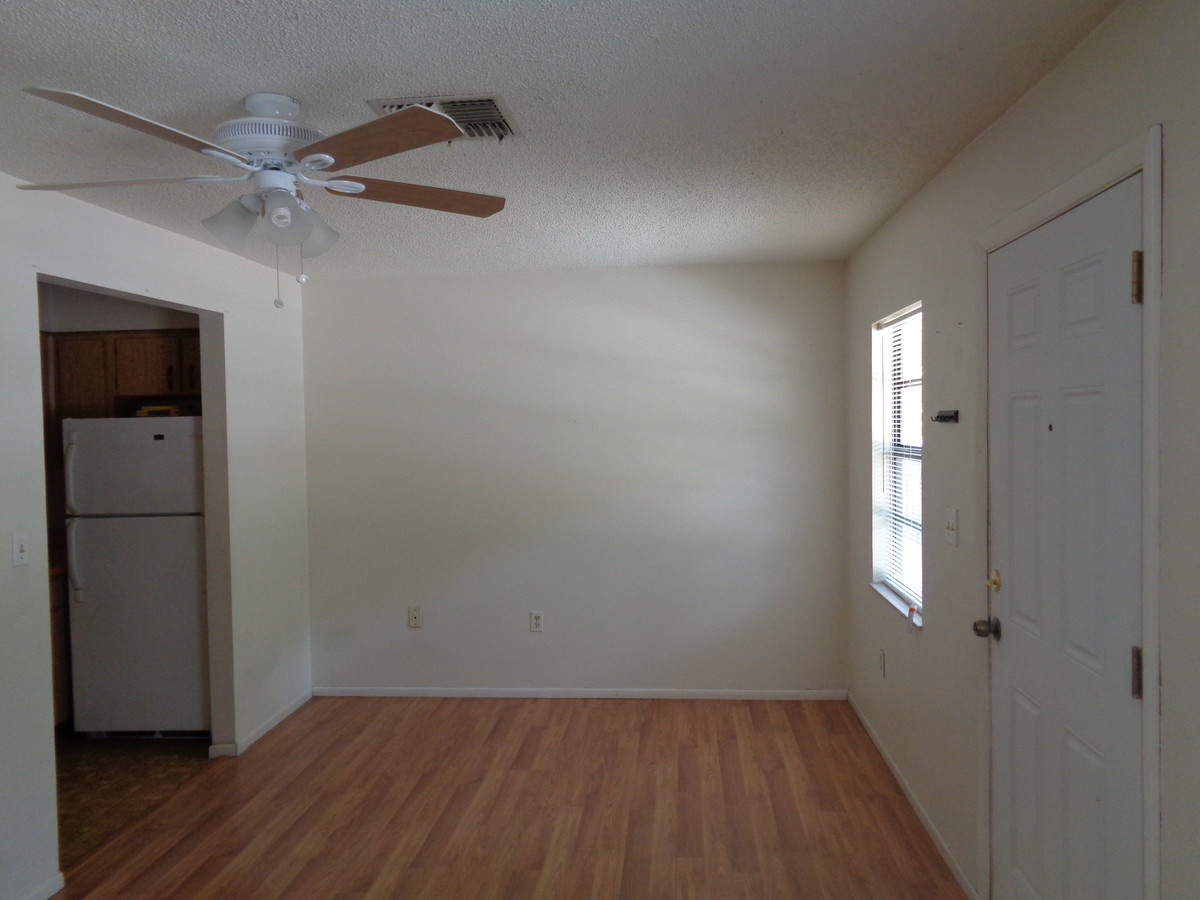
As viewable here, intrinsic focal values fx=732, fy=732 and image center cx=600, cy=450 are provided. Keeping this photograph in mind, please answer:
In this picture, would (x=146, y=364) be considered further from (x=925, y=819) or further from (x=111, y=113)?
(x=925, y=819)


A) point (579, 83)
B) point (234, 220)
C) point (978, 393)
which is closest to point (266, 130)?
point (234, 220)

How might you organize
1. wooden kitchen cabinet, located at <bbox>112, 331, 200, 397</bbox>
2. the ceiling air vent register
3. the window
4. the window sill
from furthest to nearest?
wooden kitchen cabinet, located at <bbox>112, 331, 200, 397</bbox> < the window < the window sill < the ceiling air vent register

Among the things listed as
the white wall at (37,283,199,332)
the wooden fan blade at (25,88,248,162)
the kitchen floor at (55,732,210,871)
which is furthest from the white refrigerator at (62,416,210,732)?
the wooden fan blade at (25,88,248,162)

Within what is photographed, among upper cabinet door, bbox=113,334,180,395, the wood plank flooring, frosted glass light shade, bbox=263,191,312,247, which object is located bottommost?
the wood plank flooring

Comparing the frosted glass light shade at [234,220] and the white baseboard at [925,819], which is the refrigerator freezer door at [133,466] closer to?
the frosted glass light shade at [234,220]

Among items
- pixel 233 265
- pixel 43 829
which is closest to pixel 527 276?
pixel 233 265

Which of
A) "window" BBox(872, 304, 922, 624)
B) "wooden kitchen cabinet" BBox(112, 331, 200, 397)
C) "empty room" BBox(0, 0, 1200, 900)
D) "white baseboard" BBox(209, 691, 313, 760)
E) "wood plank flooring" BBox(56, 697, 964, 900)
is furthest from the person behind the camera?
"wooden kitchen cabinet" BBox(112, 331, 200, 397)

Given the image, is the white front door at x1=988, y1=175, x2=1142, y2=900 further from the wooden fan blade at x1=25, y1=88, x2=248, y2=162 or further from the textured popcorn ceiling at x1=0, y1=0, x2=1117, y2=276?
the wooden fan blade at x1=25, y1=88, x2=248, y2=162

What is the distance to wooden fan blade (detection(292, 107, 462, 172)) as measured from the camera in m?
1.51

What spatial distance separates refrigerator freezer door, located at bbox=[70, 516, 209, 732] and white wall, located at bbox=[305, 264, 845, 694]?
2.53 ft

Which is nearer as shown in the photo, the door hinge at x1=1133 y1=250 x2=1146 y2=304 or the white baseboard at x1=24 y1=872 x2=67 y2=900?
the door hinge at x1=1133 y1=250 x2=1146 y2=304

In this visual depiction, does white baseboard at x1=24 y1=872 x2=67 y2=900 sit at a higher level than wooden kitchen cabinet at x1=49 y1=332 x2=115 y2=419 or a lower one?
lower

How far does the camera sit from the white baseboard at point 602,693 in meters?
4.18

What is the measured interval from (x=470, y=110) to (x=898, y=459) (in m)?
2.39
